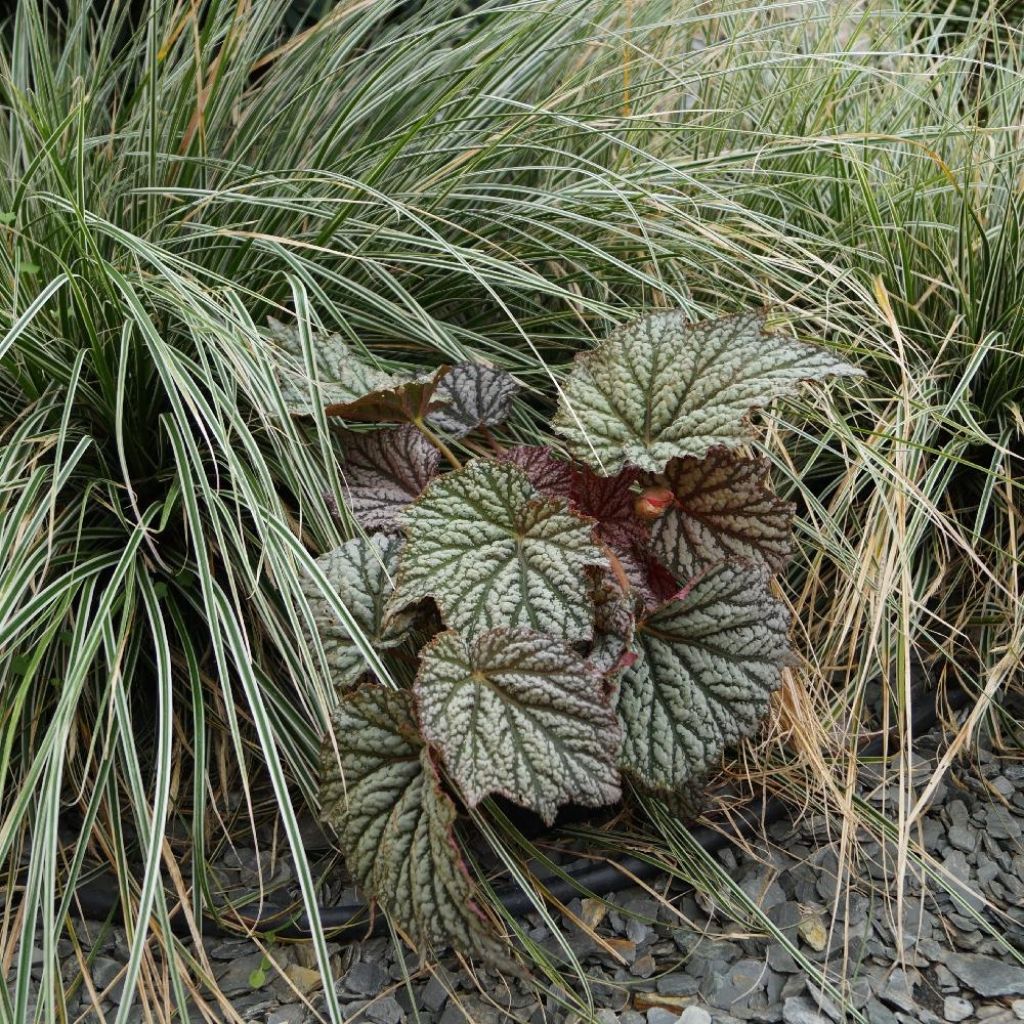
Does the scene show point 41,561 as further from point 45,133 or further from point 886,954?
point 886,954

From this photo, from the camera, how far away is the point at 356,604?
4.62ft

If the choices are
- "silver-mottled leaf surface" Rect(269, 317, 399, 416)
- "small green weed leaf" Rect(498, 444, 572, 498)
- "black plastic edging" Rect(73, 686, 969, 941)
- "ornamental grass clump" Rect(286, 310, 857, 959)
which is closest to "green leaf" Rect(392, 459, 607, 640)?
"ornamental grass clump" Rect(286, 310, 857, 959)

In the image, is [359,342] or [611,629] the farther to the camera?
[359,342]

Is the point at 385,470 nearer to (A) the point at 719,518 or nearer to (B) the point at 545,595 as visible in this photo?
(B) the point at 545,595

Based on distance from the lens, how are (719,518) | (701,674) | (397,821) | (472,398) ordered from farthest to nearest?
1. (472,398)
2. (719,518)
3. (701,674)
4. (397,821)

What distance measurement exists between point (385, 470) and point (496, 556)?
285mm

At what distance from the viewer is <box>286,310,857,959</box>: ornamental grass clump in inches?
49.6

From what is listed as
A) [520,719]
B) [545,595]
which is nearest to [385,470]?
[545,595]

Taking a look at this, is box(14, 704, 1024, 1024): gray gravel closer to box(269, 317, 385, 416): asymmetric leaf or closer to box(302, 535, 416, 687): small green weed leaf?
box(302, 535, 416, 687): small green weed leaf

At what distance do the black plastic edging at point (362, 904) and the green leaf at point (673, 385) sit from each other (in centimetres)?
50

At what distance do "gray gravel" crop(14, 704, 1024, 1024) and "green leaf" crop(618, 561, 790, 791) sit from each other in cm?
22

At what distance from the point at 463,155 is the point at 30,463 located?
89 centimetres

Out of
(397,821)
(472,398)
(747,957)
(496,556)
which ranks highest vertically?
(472,398)

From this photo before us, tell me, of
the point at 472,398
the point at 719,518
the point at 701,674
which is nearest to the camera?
the point at 701,674
